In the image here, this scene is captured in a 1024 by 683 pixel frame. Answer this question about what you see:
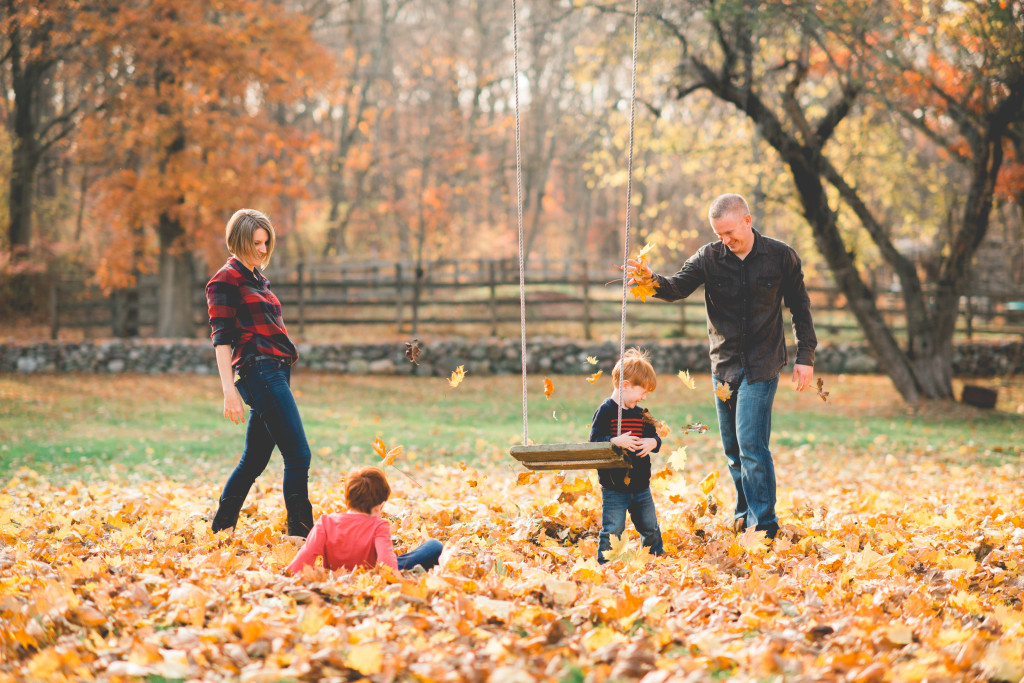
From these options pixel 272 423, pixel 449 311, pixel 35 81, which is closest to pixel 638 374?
pixel 272 423

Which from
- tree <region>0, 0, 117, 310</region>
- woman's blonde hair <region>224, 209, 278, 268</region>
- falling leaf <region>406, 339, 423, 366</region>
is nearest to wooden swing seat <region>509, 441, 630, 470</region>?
falling leaf <region>406, 339, 423, 366</region>

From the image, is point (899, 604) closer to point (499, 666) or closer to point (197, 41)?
point (499, 666)

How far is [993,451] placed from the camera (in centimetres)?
898

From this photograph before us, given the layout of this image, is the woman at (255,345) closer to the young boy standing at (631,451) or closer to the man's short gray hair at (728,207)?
the young boy standing at (631,451)

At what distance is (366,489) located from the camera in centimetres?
339

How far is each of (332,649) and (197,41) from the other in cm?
1442

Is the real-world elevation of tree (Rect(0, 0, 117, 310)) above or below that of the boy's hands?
above

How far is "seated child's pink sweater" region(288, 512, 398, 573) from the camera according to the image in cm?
334

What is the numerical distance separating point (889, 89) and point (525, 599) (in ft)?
32.9

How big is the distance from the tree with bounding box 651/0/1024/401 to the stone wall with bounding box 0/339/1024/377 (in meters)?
4.29

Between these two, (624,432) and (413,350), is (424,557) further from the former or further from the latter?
(413,350)

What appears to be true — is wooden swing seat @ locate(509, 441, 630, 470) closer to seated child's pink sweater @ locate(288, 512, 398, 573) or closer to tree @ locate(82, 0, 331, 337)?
seated child's pink sweater @ locate(288, 512, 398, 573)

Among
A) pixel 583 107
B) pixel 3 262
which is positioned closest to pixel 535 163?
pixel 583 107

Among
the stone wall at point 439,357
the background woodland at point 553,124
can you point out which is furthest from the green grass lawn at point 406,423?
the background woodland at point 553,124
